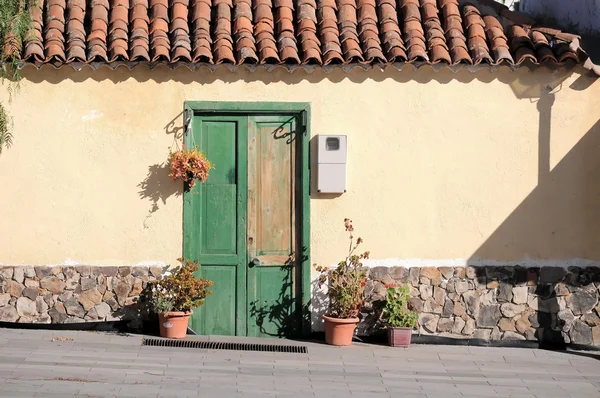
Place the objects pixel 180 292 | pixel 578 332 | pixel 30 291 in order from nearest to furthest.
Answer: pixel 180 292, pixel 30 291, pixel 578 332

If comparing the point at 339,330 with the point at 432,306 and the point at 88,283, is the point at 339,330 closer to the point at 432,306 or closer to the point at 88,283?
the point at 432,306

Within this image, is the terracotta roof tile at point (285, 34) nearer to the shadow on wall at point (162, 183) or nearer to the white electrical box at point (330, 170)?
the shadow on wall at point (162, 183)

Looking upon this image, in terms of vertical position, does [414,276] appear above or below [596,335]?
above

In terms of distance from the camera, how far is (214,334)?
12.0 meters

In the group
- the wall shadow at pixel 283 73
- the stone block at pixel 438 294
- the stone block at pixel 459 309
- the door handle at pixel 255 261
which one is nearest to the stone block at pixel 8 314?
the wall shadow at pixel 283 73

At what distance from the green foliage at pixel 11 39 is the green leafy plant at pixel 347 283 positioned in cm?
412

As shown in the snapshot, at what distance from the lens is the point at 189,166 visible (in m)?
11.5

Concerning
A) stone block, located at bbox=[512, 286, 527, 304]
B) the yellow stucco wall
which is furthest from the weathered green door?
stone block, located at bbox=[512, 286, 527, 304]

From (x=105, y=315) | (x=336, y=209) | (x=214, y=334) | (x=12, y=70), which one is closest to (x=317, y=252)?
(x=336, y=209)

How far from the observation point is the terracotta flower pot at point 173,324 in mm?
11492

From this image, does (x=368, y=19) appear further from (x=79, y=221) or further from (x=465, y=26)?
(x=79, y=221)

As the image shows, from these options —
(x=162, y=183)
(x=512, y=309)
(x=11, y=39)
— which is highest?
(x=11, y=39)

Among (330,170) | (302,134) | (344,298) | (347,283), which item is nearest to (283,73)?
(302,134)

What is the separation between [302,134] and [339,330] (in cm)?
247
